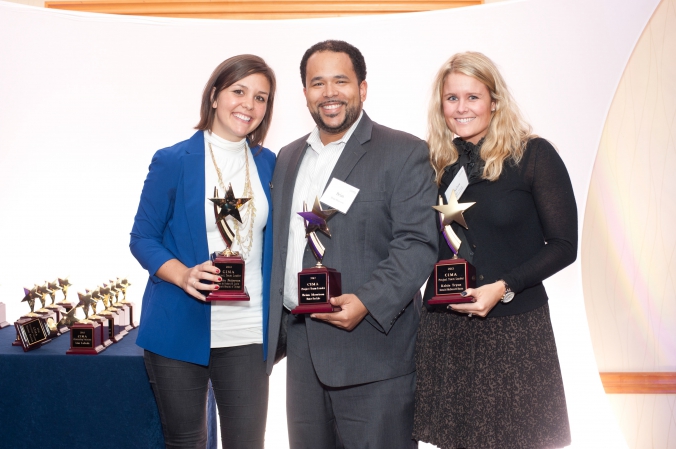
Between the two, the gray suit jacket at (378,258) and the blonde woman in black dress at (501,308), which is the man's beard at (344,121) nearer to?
the gray suit jacket at (378,258)

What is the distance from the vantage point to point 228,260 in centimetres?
180

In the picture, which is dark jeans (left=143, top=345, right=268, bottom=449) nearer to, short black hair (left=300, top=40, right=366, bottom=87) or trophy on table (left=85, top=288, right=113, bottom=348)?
trophy on table (left=85, top=288, right=113, bottom=348)

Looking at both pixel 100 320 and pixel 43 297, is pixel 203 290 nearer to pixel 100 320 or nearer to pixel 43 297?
pixel 100 320

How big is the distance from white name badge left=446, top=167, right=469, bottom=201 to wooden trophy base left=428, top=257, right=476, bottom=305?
8.8 inches

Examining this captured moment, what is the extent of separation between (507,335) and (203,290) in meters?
0.96

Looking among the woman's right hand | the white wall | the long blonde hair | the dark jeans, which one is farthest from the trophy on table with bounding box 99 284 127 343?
the long blonde hair

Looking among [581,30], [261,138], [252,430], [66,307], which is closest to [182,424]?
[252,430]

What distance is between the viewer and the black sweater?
67.9 inches

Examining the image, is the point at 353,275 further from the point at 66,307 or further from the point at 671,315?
the point at 671,315

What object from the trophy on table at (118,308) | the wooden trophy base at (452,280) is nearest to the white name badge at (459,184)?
the wooden trophy base at (452,280)

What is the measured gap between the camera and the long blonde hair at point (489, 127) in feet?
5.90

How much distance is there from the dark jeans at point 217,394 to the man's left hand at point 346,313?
360 mm

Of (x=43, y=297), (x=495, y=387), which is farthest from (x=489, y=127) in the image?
(x=43, y=297)

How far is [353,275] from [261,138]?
0.72 m
